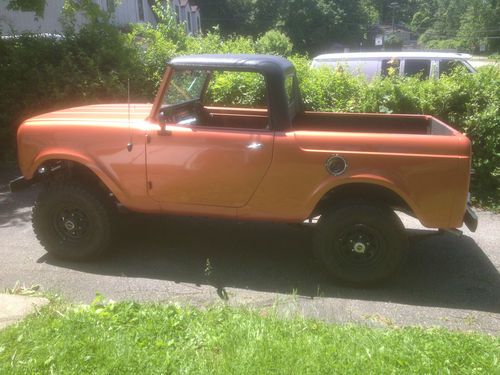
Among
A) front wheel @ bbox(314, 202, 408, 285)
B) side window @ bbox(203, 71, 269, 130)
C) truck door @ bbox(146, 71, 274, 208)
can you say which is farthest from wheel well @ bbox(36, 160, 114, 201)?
side window @ bbox(203, 71, 269, 130)

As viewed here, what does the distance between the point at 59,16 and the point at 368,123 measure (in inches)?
697

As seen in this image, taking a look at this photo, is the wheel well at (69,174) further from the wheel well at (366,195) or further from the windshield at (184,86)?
the wheel well at (366,195)

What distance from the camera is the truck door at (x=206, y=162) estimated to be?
3973 millimetres

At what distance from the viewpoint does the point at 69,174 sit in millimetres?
4531

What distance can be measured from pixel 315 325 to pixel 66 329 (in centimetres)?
166

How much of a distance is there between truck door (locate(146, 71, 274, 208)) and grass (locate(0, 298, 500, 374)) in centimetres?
103

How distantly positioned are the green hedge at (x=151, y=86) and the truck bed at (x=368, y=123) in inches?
71.7

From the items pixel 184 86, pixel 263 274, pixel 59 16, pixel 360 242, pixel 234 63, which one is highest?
pixel 59 16

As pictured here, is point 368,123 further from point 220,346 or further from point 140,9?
point 140,9

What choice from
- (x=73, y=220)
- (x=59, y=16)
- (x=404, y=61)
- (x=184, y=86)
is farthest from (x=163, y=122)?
(x=59, y=16)

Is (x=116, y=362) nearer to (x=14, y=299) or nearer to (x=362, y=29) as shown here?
(x=14, y=299)

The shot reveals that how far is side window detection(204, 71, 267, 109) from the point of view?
6859 mm

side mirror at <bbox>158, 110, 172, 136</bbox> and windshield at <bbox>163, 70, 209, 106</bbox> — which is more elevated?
windshield at <bbox>163, 70, 209, 106</bbox>

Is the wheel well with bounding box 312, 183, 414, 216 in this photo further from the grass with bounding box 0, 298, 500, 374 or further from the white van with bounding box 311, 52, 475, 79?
the white van with bounding box 311, 52, 475, 79
